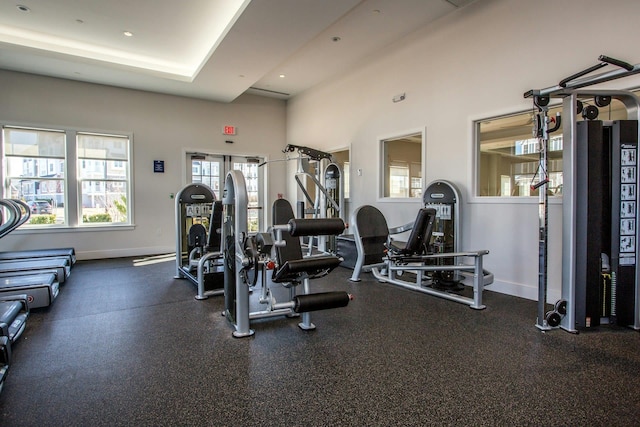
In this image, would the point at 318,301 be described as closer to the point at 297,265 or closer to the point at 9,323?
the point at 297,265

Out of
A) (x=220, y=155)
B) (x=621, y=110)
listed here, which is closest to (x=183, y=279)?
(x=220, y=155)

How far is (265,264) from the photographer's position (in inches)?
107

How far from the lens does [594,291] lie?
297 cm

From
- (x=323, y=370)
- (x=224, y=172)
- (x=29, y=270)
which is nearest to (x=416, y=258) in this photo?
(x=323, y=370)

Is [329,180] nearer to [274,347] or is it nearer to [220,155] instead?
[220,155]

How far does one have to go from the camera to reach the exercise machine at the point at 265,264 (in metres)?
2.54

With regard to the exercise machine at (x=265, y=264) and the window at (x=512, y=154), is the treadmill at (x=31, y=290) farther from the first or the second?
the window at (x=512, y=154)

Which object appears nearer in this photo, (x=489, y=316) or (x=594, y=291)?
(x=594, y=291)

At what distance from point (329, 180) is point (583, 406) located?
496 cm

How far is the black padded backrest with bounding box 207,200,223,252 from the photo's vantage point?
4.47 m

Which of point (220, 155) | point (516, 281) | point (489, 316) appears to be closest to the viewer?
point (489, 316)

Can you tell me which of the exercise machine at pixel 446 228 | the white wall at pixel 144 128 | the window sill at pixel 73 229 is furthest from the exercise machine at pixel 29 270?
the exercise machine at pixel 446 228

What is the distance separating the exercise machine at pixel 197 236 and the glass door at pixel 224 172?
6.73 feet

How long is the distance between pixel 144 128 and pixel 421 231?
6.00 metres
